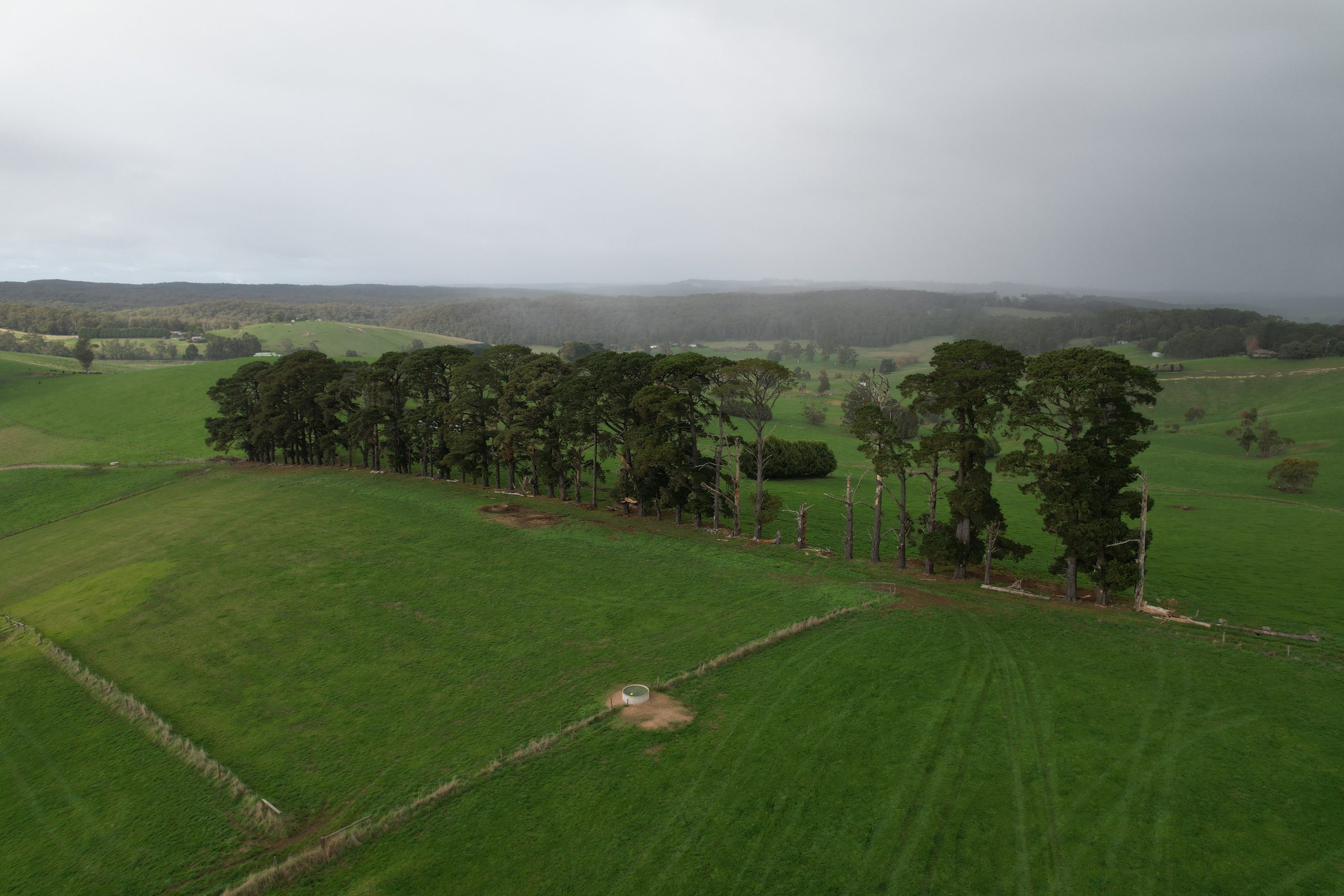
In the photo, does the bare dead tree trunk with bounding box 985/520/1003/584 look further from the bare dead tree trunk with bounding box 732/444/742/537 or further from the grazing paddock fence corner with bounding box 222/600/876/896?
the grazing paddock fence corner with bounding box 222/600/876/896

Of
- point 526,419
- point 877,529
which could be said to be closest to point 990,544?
point 877,529

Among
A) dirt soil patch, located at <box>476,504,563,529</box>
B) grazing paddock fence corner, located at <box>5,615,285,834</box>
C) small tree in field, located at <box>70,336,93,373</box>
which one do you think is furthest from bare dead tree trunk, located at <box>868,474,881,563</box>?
small tree in field, located at <box>70,336,93,373</box>

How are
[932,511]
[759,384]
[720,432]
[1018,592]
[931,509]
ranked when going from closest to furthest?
[1018,592], [931,509], [932,511], [759,384], [720,432]

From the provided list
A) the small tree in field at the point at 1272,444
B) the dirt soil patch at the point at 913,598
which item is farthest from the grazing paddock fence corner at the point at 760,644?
the small tree in field at the point at 1272,444

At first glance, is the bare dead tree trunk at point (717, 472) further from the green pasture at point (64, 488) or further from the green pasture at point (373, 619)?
the green pasture at point (64, 488)

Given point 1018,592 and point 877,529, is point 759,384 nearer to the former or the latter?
point 877,529

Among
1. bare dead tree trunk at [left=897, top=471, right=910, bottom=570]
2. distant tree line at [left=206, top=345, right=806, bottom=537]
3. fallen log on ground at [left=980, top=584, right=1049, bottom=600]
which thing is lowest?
fallen log on ground at [left=980, top=584, right=1049, bottom=600]
